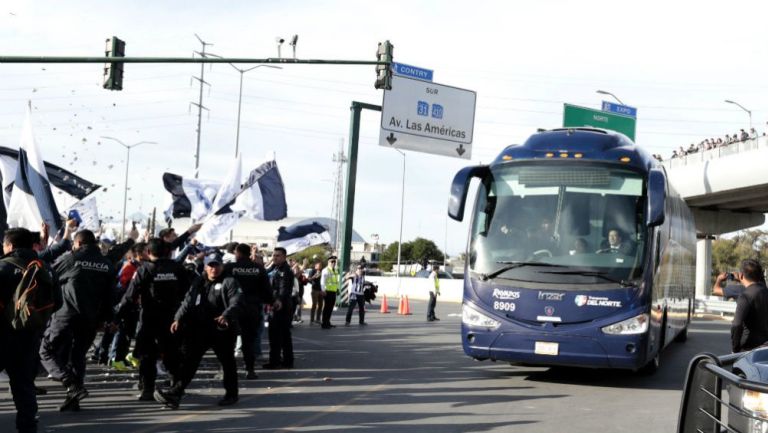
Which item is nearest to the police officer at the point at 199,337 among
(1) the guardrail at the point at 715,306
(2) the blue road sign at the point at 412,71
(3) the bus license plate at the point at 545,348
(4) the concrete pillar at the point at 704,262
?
(3) the bus license plate at the point at 545,348

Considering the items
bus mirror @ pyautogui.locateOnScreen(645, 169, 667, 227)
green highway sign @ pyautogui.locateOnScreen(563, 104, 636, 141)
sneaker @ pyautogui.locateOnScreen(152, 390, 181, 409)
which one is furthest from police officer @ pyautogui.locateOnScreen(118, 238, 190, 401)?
green highway sign @ pyautogui.locateOnScreen(563, 104, 636, 141)

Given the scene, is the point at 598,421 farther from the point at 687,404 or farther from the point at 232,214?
the point at 232,214

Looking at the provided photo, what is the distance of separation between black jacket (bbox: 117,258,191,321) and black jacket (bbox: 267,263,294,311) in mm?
3634

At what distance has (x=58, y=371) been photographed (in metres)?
9.39

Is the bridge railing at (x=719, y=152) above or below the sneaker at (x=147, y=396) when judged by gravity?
above

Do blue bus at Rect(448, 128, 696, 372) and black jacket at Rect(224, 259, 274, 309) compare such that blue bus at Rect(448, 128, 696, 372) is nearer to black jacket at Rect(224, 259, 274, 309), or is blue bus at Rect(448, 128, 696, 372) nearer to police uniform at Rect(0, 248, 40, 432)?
black jacket at Rect(224, 259, 274, 309)

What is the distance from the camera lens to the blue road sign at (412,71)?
29.6m

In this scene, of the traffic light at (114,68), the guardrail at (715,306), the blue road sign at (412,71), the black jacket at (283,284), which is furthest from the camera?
the guardrail at (715,306)

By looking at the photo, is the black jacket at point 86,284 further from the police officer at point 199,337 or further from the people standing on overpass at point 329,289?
the people standing on overpass at point 329,289

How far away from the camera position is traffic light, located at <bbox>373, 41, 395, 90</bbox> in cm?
1958

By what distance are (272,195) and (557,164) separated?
9114mm

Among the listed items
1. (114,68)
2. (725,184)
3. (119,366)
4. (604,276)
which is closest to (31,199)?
(119,366)

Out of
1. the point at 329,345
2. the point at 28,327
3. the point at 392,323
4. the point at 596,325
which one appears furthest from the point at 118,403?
the point at 392,323

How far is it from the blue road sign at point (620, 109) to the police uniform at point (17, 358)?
29778mm
